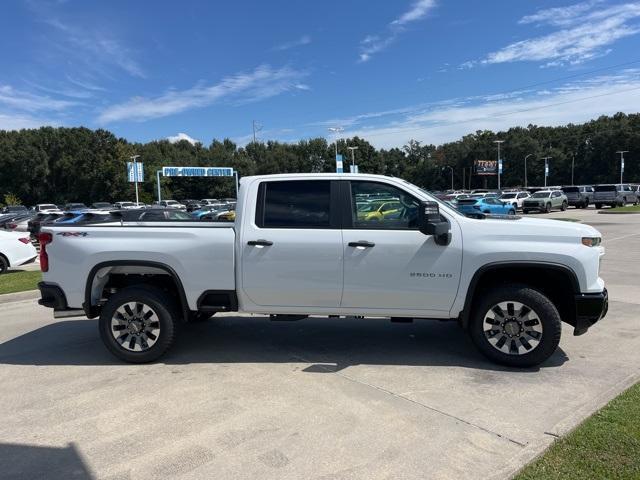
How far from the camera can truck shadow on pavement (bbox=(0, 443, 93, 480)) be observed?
128 inches

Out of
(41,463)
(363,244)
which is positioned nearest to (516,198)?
(363,244)

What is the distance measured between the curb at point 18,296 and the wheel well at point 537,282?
804 cm

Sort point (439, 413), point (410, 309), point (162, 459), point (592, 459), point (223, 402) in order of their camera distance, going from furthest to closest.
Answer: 1. point (410, 309)
2. point (223, 402)
3. point (439, 413)
4. point (162, 459)
5. point (592, 459)

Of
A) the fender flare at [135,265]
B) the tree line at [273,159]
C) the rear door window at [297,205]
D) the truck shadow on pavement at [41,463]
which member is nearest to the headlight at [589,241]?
the rear door window at [297,205]

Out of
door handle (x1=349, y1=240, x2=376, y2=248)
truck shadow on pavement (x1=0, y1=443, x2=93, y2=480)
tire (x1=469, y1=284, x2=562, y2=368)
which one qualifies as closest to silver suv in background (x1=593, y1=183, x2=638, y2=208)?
tire (x1=469, y1=284, x2=562, y2=368)

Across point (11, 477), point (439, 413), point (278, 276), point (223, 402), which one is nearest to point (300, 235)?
point (278, 276)

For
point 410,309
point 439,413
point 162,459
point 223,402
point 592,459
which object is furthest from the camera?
point 410,309

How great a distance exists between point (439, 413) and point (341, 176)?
251 cm

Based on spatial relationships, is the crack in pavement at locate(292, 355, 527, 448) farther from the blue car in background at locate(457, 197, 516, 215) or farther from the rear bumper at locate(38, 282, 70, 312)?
the blue car in background at locate(457, 197, 516, 215)

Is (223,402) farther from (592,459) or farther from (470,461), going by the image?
(592,459)

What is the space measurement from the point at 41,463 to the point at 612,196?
44372 millimetres

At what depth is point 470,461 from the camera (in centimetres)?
331

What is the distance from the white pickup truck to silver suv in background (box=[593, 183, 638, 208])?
40.4 metres

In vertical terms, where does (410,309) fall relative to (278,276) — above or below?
below
